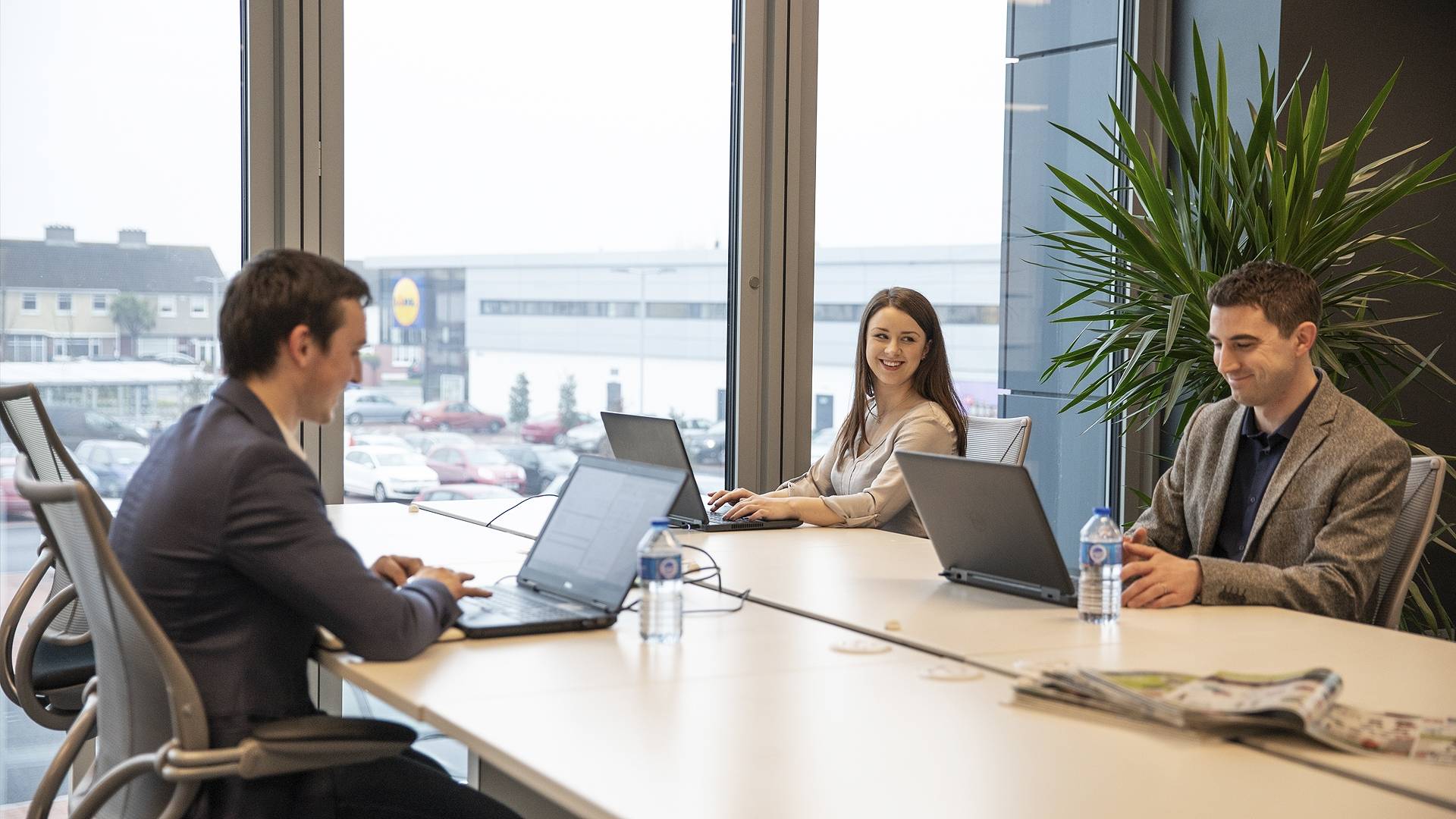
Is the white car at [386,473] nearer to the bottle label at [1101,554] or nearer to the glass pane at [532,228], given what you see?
the glass pane at [532,228]

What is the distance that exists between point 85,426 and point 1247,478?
9.55ft

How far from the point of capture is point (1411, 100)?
463cm

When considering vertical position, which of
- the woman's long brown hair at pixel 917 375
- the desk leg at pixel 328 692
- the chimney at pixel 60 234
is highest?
the chimney at pixel 60 234

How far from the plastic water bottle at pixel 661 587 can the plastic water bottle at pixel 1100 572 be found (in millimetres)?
681

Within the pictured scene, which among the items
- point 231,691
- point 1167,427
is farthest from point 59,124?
point 1167,427

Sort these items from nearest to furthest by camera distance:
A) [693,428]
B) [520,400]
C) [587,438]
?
[520,400], [587,438], [693,428]

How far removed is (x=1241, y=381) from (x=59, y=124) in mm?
2958

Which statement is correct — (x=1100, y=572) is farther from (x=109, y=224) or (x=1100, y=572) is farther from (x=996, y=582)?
(x=109, y=224)

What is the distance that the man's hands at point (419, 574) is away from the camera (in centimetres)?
211

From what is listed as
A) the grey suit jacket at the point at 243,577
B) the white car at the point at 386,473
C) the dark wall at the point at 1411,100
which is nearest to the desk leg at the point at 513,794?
the grey suit jacket at the point at 243,577

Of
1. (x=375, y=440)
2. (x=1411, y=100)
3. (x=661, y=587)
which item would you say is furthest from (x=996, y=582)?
(x=1411, y=100)

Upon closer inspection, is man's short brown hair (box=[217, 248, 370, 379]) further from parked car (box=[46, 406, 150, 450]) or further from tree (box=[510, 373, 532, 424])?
tree (box=[510, 373, 532, 424])

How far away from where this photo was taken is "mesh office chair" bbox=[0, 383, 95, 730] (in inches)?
102

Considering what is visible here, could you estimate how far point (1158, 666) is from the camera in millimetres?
1868
